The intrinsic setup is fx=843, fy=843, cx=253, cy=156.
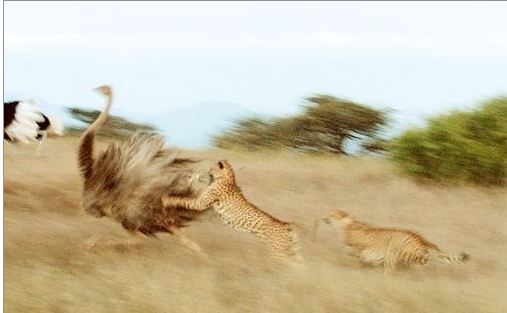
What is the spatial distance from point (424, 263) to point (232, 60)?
20.7 inches

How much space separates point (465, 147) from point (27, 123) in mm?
857

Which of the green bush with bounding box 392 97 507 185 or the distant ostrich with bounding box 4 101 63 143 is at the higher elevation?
the green bush with bounding box 392 97 507 185

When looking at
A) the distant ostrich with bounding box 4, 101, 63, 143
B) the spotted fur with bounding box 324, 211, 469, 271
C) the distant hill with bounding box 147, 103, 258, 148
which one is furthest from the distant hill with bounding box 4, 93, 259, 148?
the spotted fur with bounding box 324, 211, 469, 271

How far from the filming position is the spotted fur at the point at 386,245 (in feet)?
5.14

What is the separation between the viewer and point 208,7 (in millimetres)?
1596

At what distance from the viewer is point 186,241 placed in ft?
5.39

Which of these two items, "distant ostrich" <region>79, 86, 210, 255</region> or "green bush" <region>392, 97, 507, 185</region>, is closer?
"green bush" <region>392, 97, 507, 185</region>

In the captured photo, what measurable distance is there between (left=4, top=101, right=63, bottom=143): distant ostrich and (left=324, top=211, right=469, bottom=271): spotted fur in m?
0.58

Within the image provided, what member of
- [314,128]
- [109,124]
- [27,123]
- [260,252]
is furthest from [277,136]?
[27,123]

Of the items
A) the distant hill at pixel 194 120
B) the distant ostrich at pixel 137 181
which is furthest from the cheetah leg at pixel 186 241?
the distant hill at pixel 194 120

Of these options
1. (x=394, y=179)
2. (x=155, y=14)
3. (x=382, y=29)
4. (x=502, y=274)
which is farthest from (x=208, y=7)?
(x=502, y=274)

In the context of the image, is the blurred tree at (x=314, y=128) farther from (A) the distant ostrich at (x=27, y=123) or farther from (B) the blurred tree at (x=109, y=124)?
(A) the distant ostrich at (x=27, y=123)

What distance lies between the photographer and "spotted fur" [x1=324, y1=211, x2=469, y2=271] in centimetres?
157

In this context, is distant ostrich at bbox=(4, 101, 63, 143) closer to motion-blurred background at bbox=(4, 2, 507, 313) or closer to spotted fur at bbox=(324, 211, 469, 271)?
motion-blurred background at bbox=(4, 2, 507, 313)
